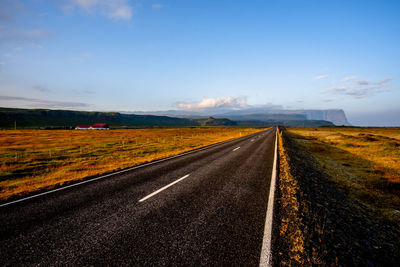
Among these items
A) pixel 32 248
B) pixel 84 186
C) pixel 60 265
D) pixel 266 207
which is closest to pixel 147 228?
pixel 60 265

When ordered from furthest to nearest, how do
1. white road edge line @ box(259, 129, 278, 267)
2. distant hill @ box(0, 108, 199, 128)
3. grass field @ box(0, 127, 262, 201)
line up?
distant hill @ box(0, 108, 199, 128) < grass field @ box(0, 127, 262, 201) < white road edge line @ box(259, 129, 278, 267)

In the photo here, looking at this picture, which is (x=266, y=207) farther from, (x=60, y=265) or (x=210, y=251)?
(x=60, y=265)

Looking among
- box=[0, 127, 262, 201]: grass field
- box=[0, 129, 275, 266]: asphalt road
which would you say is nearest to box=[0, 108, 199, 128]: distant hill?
box=[0, 127, 262, 201]: grass field

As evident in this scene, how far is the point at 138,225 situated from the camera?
3881mm

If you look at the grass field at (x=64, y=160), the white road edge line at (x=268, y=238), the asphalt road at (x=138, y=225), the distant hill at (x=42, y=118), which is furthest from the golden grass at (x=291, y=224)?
the distant hill at (x=42, y=118)

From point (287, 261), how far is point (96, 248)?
3.44m

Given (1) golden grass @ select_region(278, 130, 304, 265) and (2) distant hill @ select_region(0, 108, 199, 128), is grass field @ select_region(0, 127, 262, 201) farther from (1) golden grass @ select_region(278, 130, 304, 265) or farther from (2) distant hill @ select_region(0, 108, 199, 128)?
(2) distant hill @ select_region(0, 108, 199, 128)

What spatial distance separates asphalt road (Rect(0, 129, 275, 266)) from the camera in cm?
293

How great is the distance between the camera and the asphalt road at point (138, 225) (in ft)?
9.61

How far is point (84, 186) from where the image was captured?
6762 mm

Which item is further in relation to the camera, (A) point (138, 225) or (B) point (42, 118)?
(B) point (42, 118)

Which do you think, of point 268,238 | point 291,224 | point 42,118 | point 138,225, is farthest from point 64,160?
point 42,118

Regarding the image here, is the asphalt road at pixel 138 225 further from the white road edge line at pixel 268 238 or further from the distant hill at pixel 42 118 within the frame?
the distant hill at pixel 42 118

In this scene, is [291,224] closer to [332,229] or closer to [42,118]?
[332,229]
